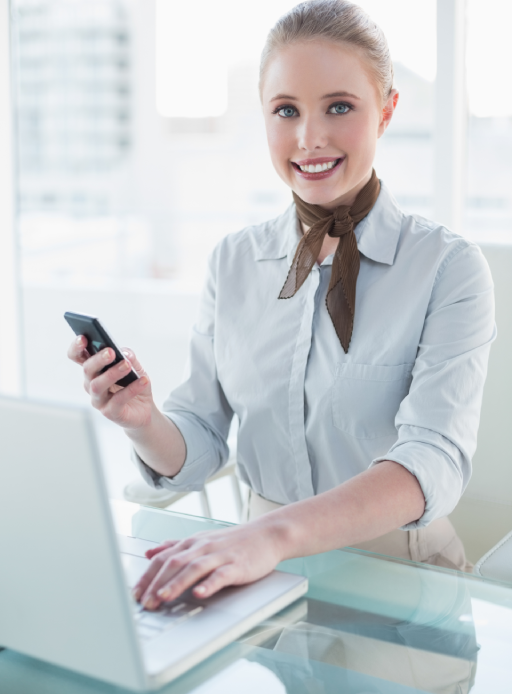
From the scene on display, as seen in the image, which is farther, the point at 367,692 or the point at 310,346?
the point at 310,346

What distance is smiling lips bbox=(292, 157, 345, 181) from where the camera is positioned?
1306 millimetres

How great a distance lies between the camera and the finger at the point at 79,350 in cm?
110

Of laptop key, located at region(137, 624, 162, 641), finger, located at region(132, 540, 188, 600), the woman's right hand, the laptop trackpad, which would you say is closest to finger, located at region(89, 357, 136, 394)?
the woman's right hand

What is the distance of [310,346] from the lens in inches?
53.9

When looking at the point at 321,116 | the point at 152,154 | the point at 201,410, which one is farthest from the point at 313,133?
the point at 152,154

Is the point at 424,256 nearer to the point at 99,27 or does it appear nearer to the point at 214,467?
the point at 214,467

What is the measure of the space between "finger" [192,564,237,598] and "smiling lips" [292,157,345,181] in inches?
29.2

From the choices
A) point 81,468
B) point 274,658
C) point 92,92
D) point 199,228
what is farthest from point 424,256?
point 92,92

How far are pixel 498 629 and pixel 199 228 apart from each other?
6705 mm

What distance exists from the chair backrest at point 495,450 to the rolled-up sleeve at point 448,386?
178 millimetres

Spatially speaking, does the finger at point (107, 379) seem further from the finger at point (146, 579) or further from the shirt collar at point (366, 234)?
the shirt collar at point (366, 234)

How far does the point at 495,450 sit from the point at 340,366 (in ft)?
1.29

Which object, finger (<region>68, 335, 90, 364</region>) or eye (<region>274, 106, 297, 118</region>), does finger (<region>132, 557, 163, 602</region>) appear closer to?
finger (<region>68, 335, 90, 364</region>)

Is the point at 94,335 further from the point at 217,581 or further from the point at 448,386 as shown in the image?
the point at 448,386
